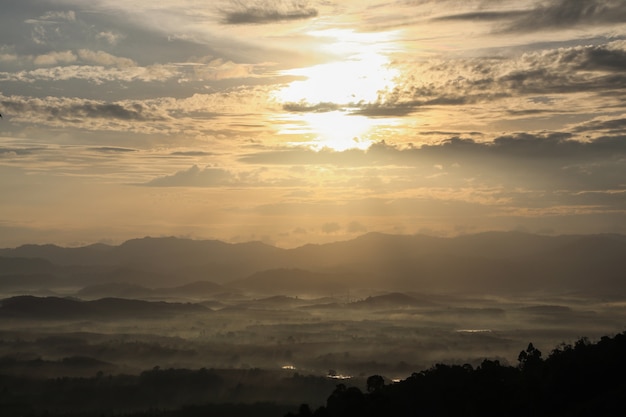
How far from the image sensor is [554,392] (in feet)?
271

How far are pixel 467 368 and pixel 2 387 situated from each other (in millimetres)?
132583

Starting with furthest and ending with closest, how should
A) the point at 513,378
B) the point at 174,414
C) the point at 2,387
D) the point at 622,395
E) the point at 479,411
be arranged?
the point at 2,387, the point at 174,414, the point at 513,378, the point at 479,411, the point at 622,395

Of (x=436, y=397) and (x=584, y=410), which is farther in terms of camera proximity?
(x=436, y=397)

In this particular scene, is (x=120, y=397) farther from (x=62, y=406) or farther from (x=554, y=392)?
(x=554, y=392)

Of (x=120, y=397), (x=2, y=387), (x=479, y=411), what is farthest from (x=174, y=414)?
(x=479, y=411)

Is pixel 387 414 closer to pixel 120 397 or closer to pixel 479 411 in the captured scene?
pixel 479 411

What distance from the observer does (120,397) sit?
18412 centimetres

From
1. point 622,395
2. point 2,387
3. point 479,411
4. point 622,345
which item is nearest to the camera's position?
point 622,395

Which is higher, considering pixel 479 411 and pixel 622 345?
pixel 622 345

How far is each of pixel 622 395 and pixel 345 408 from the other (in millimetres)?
24525

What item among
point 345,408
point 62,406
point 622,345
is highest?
point 622,345

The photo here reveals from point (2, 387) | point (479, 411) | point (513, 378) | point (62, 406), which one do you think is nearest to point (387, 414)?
point (479, 411)

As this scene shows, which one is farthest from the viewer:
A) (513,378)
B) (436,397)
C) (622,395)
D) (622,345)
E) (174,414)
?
(174,414)

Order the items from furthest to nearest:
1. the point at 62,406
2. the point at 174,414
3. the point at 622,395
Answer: the point at 62,406 < the point at 174,414 < the point at 622,395
